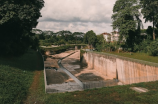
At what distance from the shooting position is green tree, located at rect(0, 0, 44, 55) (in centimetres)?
2405

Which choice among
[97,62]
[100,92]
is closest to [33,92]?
[100,92]

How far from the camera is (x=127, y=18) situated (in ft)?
137

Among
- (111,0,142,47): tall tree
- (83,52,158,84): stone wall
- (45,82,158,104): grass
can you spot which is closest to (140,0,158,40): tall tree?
(111,0,142,47): tall tree

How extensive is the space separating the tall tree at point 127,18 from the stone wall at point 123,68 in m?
11.2

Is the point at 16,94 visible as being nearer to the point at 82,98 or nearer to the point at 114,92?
the point at 82,98

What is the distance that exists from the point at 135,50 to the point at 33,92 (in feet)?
122

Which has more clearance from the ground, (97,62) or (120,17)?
(120,17)

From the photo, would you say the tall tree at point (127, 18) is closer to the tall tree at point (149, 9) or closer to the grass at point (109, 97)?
the tall tree at point (149, 9)

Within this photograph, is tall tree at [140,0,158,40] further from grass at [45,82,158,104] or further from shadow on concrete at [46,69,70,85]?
shadow on concrete at [46,69,70,85]

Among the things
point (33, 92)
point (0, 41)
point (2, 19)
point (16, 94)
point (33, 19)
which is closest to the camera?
point (16, 94)

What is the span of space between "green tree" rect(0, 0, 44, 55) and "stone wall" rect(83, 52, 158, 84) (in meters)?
22.7

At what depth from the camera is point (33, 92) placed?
58.4 feet

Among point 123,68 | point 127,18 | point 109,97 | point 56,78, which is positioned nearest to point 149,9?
point 127,18

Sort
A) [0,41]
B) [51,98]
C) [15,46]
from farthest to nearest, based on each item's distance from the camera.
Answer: [15,46]
[0,41]
[51,98]
